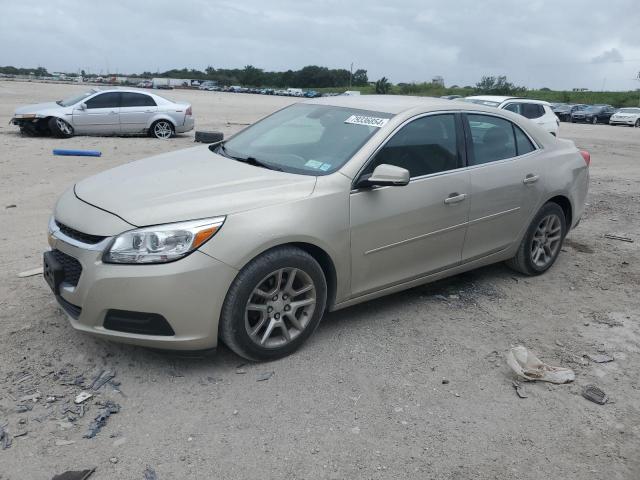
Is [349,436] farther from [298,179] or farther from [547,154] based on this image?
[547,154]

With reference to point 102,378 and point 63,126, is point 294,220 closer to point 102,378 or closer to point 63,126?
point 102,378

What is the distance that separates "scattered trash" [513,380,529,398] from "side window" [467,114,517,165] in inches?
69.8

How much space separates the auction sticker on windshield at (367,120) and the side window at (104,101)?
12446 millimetres

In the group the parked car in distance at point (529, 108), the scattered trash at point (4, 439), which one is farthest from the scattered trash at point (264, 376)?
the parked car in distance at point (529, 108)

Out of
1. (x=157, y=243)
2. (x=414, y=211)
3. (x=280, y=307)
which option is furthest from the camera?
(x=414, y=211)

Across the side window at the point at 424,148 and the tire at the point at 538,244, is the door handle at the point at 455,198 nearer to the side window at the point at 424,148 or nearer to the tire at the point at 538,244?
the side window at the point at 424,148

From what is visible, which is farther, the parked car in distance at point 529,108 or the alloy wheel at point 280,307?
the parked car in distance at point 529,108

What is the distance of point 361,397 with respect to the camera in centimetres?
327

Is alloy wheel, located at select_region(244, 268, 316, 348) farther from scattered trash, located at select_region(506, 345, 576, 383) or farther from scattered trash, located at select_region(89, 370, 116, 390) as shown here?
scattered trash, located at select_region(506, 345, 576, 383)

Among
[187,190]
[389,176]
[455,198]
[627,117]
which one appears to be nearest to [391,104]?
Result: [455,198]

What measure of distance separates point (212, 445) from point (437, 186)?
7.94 feet

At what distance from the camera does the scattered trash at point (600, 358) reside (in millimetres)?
3883

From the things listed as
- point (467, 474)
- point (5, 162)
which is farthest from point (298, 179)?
point (5, 162)

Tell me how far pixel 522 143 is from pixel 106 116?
12.6 metres
